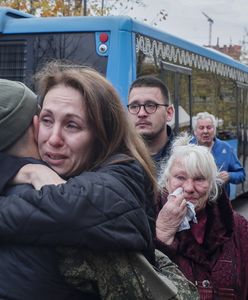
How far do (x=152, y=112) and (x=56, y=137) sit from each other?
2.66 metres

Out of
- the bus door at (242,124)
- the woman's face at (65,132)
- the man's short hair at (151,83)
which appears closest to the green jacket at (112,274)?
the woman's face at (65,132)

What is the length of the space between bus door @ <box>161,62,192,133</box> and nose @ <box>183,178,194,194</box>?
16.7 ft

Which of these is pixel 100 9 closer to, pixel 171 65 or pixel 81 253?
pixel 171 65

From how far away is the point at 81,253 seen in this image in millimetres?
1563

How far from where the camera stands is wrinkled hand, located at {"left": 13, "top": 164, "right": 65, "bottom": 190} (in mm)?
1679

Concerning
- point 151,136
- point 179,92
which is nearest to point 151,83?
point 151,136

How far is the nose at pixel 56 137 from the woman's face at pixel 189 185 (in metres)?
1.25

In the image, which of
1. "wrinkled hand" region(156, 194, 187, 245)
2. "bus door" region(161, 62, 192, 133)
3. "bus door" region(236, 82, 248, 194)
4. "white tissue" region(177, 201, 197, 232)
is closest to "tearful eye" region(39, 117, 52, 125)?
"wrinkled hand" region(156, 194, 187, 245)

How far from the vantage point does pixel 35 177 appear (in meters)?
1.69

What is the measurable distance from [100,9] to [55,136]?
1771cm

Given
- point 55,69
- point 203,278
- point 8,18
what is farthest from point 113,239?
point 8,18

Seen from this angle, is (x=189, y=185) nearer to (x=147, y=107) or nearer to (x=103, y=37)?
(x=147, y=107)

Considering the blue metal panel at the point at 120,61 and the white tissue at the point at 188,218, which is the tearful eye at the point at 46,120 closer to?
the white tissue at the point at 188,218

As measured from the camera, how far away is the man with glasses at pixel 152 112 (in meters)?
4.25
